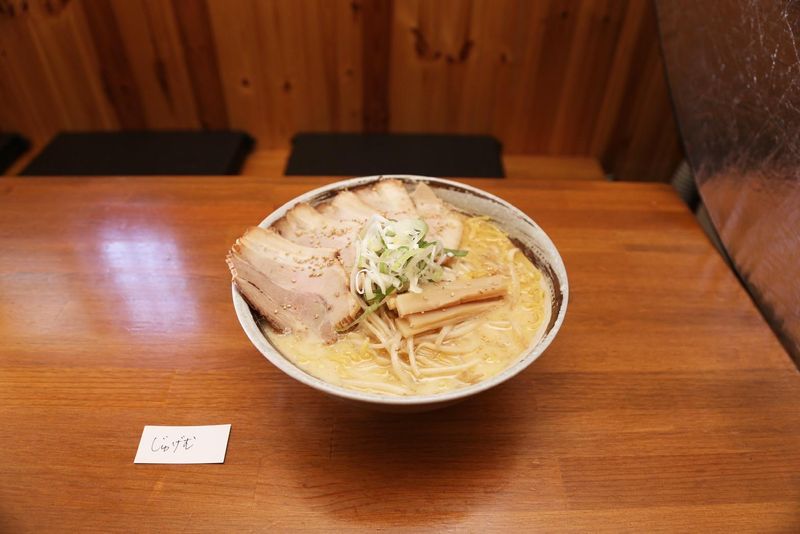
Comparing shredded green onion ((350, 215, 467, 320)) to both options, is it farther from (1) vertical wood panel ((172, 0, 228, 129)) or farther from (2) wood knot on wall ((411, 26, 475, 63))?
(1) vertical wood panel ((172, 0, 228, 129))

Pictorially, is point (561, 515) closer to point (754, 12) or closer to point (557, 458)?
point (557, 458)

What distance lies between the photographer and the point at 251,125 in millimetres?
2777

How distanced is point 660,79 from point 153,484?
8.68 feet

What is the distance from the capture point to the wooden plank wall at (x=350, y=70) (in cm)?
243

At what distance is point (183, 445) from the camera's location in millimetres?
1050

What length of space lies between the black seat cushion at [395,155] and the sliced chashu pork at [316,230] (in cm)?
104

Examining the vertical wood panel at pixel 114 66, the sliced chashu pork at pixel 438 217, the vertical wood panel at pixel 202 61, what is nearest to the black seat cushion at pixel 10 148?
the vertical wood panel at pixel 114 66

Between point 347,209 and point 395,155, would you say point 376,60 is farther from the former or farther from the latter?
point 347,209

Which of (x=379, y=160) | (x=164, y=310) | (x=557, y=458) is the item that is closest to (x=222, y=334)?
(x=164, y=310)

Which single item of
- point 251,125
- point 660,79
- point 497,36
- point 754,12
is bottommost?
point 251,125

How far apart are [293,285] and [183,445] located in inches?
14.5

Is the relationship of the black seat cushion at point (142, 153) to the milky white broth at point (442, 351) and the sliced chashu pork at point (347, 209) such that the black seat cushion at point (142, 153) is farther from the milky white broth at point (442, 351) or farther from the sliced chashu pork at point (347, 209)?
the milky white broth at point (442, 351)

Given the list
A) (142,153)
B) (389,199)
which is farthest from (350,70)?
(389,199)

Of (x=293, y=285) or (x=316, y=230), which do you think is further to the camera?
(x=316, y=230)
